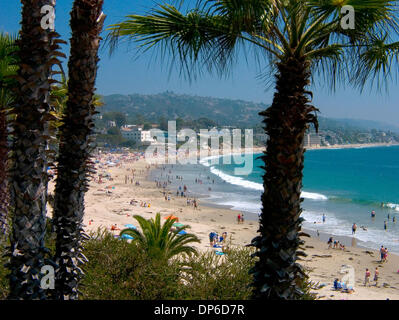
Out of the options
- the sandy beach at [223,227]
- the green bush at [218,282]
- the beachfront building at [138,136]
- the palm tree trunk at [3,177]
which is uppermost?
the beachfront building at [138,136]

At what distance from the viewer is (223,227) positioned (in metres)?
25.5

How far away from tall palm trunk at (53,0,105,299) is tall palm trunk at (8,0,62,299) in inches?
33.8

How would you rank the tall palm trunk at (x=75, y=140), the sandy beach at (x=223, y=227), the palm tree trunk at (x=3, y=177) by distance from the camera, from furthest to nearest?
the sandy beach at (x=223, y=227), the palm tree trunk at (x=3, y=177), the tall palm trunk at (x=75, y=140)

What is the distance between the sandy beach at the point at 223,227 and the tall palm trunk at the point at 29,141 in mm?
5476

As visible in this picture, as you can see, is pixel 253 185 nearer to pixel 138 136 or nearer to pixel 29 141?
pixel 29 141

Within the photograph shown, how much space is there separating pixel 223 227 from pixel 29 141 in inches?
898

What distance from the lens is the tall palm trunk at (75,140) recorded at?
173 inches

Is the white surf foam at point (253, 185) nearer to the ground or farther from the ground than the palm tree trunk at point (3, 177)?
nearer to the ground

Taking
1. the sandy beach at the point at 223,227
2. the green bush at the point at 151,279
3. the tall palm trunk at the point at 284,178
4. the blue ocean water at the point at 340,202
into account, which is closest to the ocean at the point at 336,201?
the blue ocean water at the point at 340,202

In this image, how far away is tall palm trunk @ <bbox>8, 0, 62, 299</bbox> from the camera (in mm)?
3453

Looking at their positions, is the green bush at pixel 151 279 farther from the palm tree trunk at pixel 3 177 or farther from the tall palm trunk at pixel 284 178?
the tall palm trunk at pixel 284 178

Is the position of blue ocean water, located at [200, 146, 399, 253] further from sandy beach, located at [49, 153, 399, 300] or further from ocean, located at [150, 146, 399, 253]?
sandy beach, located at [49, 153, 399, 300]

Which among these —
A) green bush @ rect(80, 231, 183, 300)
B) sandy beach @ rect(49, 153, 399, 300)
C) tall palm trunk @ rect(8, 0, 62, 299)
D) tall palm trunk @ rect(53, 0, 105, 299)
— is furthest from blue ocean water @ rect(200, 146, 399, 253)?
tall palm trunk @ rect(8, 0, 62, 299)

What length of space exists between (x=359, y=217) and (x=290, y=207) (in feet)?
100
